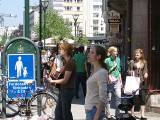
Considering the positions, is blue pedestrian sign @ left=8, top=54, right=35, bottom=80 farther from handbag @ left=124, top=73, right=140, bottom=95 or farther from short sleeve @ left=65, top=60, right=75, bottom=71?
short sleeve @ left=65, top=60, right=75, bottom=71

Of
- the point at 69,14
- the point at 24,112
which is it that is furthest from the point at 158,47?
the point at 69,14

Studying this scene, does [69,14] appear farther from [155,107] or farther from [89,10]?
[155,107]

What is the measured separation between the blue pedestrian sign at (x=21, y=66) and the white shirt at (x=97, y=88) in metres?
4.40

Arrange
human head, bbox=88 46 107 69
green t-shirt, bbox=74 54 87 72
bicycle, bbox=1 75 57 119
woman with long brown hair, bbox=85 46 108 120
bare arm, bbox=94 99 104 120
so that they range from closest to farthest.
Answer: bare arm, bbox=94 99 104 120, woman with long brown hair, bbox=85 46 108 120, human head, bbox=88 46 107 69, bicycle, bbox=1 75 57 119, green t-shirt, bbox=74 54 87 72

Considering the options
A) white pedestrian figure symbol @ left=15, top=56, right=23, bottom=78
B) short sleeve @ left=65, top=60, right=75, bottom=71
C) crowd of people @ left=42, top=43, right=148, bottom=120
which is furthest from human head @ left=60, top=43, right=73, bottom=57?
white pedestrian figure symbol @ left=15, top=56, right=23, bottom=78

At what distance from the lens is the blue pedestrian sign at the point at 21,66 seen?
9.33m

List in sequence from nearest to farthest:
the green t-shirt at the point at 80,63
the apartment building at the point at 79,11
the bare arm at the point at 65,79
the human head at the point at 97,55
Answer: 1. the human head at the point at 97,55
2. the bare arm at the point at 65,79
3. the green t-shirt at the point at 80,63
4. the apartment building at the point at 79,11

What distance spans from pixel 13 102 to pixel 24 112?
1.15 ft

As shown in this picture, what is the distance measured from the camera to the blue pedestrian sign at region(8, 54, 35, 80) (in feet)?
30.6

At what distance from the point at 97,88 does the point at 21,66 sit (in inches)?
180

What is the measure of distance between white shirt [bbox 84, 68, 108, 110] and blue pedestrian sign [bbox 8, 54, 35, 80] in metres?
4.40

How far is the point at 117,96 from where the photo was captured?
944 centimetres

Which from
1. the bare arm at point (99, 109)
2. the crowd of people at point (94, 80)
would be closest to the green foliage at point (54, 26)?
the crowd of people at point (94, 80)

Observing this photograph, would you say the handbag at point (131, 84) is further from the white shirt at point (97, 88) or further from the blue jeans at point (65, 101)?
the white shirt at point (97, 88)
